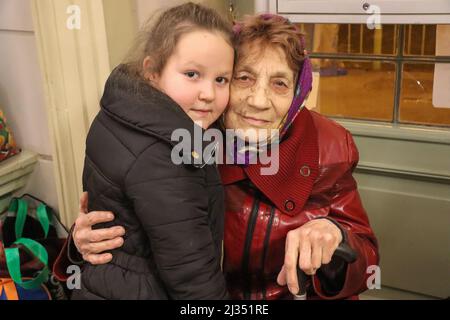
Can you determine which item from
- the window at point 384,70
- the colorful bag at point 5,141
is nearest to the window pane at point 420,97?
the window at point 384,70

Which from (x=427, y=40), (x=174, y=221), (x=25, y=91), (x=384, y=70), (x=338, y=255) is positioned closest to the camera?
(x=174, y=221)

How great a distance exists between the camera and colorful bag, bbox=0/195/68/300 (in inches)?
55.7

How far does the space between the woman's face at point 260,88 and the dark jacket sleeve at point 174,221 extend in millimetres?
240

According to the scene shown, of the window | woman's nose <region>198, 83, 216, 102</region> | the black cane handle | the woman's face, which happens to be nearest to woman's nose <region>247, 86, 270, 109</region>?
the woman's face

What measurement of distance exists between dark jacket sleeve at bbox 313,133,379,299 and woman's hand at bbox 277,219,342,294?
0.07 m

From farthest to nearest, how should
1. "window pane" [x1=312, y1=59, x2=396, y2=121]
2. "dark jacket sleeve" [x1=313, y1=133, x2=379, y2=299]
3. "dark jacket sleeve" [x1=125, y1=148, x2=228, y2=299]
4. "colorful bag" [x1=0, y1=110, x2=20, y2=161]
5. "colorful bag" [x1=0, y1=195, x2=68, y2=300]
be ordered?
"window pane" [x1=312, y1=59, x2=396, y2=121] → "colorful bag" [x1=0, y1=110, x2=20, y2=161] → "colorful bag" [x1=0, y1=195, x2=68, y2=300] → "dark jacket sleeve" [x1=313, y1=133, x2=379, y2=299] → "dark jacket sleeve" [x1=125, y1=148, x2=228, y2=299]

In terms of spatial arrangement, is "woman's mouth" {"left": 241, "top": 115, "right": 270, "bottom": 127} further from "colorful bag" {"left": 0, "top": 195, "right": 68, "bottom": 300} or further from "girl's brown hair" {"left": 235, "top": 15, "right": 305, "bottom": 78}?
"colorful bag" {"left": 0, "top": 195, "right": 68, "bottom": 300}

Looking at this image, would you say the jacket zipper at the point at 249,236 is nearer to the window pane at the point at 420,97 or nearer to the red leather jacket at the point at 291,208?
the red leather jacket at the point at 291,208

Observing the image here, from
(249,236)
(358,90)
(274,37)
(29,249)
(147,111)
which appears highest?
(274,37)

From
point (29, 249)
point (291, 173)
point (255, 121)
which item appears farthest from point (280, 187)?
point (29, 249)

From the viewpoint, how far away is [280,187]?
113cm

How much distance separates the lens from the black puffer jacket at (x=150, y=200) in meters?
0.88

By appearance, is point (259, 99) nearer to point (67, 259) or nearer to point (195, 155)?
point (195, 155)

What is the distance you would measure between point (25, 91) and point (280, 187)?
35.4 inches
